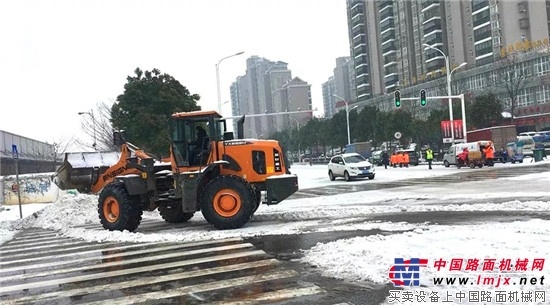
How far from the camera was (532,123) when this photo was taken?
64.7 m

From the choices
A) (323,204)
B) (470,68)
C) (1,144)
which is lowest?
(323,204)

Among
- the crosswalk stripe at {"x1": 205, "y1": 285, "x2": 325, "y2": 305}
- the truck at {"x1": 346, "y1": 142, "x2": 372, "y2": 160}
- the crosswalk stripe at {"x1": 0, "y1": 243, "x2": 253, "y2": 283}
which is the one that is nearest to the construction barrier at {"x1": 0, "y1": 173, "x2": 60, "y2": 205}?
the crosswalk stripe at {"x1": 0, "y1": 243, "x2": 253, "y2": 283}

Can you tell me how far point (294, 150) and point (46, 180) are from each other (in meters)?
69.9

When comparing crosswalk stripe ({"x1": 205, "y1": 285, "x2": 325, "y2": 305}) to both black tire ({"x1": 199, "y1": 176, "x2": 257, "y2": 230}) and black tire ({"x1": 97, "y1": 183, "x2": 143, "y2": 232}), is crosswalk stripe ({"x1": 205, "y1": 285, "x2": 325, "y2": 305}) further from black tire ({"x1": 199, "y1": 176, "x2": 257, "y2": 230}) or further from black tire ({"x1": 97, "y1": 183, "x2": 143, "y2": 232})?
black tire ({"x1": 97, "y1": 183, "x2": 143, "y2": 232})

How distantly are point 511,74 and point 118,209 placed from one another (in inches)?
2342

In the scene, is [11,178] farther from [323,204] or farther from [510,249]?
[510,249]

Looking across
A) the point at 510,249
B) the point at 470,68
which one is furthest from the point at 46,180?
the point at 470,68

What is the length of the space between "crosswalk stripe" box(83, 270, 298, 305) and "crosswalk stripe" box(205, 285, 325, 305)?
0.62 metres

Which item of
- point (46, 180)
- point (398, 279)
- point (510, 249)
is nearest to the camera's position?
point (398, 279)

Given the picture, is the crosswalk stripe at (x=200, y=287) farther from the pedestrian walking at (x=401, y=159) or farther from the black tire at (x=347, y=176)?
the pedestrian walking at (x=401, y=159)

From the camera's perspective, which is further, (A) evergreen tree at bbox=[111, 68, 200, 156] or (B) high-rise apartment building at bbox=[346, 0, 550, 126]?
(B) high-rise apartment building at bbox=[346, 0, 550, 126]

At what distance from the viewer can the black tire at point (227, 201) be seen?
36.9 ft

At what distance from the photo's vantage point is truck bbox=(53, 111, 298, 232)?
1135 centimetres

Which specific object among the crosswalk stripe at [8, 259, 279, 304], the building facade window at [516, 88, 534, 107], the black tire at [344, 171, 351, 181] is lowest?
the crosswalk stripe at [8, 259, 279, 304]
